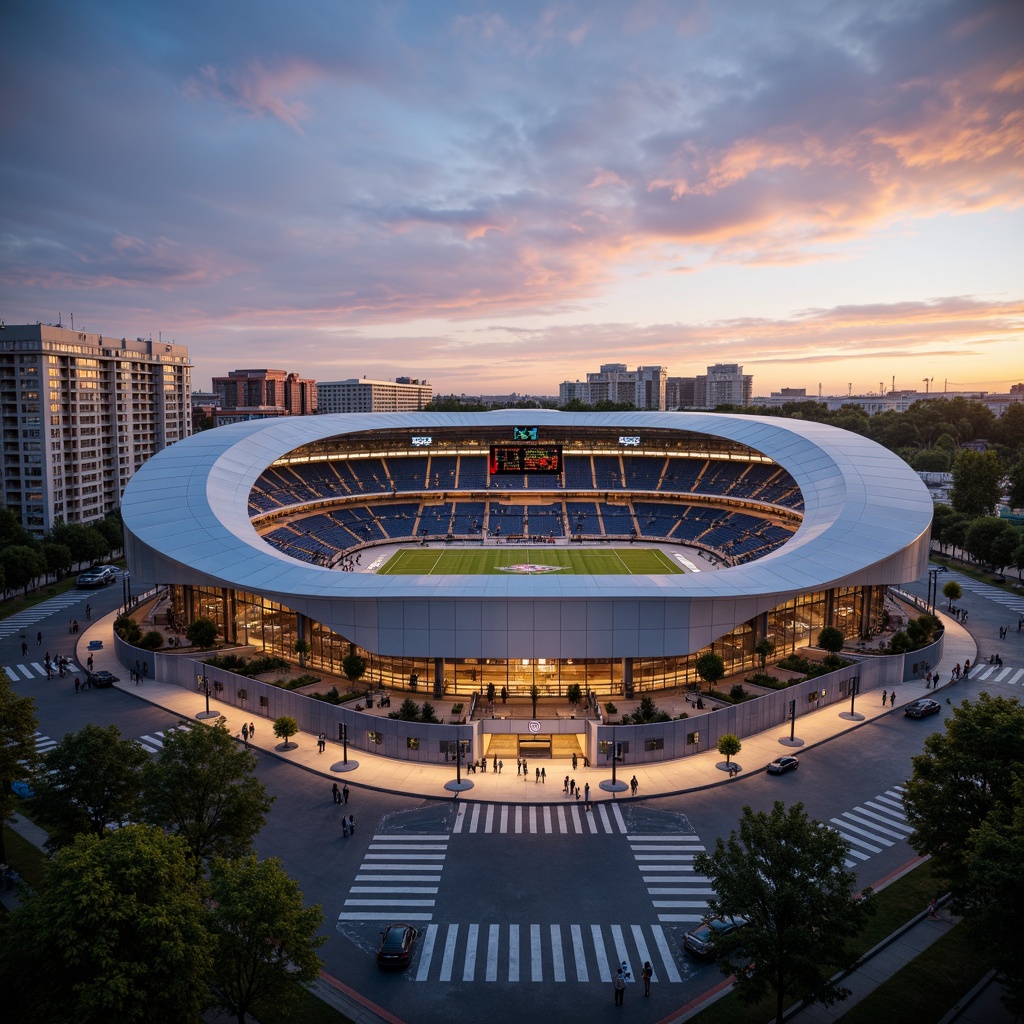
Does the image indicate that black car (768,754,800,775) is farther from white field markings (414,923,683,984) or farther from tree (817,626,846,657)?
white field markings (414,923,683,984)

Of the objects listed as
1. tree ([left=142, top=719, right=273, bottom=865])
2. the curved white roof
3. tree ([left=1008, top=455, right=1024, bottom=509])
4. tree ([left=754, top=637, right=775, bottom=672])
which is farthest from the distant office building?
tree ([left=1008, top=455, right=1024, bottom=509])

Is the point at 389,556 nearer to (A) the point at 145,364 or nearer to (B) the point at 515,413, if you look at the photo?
(B) the point at 515,413

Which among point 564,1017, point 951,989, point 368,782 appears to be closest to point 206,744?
point 368,782

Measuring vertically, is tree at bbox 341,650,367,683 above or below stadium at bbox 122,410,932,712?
below

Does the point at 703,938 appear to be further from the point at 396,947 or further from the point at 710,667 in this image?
the point at 710,667

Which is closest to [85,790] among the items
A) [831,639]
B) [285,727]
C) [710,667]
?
[285,727]

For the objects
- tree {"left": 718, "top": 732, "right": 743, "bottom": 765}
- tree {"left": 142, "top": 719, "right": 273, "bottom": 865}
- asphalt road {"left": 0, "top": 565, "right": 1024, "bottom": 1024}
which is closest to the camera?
asphalt road {"left": 0, "top": 565, "right": 1024, "bottom": 1024}

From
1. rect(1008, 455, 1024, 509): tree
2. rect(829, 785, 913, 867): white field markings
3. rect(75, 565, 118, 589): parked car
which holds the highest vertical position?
rect(1008, 455, 1024, 509): tree

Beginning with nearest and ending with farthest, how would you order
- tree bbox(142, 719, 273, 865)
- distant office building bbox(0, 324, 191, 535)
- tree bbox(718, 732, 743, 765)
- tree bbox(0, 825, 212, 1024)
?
tree bbox(0, 825, 212, 1024)
tree bbox(142, 719, 273, 865)
tree bbox(718, 732, 743, 765)
distant office building bbox(0, 324, 191, 535)
